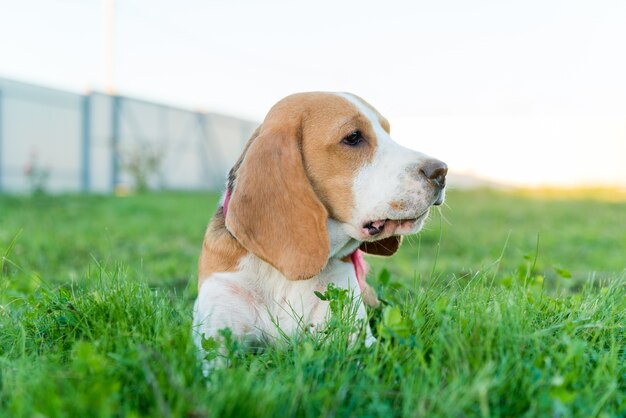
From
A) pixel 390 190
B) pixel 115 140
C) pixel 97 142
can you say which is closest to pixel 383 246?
pixel 390 190

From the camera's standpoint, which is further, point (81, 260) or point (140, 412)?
point (81, 260)

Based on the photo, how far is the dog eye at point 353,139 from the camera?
3004mm

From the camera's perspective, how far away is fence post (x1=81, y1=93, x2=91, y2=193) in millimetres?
18906

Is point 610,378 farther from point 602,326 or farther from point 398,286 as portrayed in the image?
point 398,286

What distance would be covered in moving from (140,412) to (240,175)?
1.31 m

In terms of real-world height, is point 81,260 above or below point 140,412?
A: below

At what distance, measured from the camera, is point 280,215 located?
107 inches

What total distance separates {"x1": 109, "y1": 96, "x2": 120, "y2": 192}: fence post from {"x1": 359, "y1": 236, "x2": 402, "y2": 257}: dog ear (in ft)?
56.3

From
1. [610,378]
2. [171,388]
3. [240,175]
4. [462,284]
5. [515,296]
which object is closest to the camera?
[171,388]

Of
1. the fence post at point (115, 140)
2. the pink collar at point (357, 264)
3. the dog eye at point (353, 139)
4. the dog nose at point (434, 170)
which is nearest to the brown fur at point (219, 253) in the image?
the pink collar at point (357, 264)

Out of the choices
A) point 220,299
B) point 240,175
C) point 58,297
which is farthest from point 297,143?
point 58,297

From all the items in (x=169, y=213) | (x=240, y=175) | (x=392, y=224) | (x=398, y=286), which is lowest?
(x=169, y=213)

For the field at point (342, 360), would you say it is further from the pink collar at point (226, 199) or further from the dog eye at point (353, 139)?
the dog eye at point (353, 139)

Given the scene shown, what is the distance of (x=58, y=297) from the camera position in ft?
8.80
